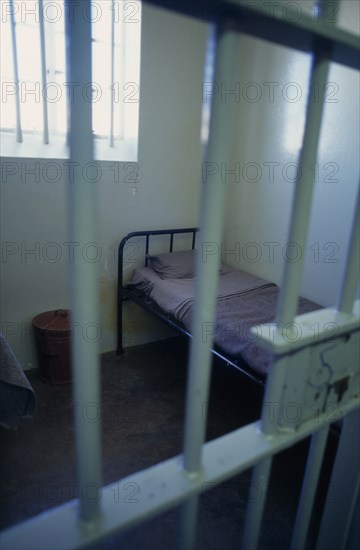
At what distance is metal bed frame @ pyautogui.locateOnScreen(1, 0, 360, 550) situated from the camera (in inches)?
14.6

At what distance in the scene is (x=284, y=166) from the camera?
2475 mm

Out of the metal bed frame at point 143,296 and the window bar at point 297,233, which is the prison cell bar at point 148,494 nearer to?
the window bar at point 297,233

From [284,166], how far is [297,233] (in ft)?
7.02

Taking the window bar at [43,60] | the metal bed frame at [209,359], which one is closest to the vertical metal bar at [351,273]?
the metal bed frame at [209,359]

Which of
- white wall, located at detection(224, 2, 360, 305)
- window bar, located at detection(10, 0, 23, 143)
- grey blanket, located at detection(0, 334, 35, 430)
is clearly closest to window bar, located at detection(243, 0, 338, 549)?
grey blanket, located at detection(0, 334, 35, 430)

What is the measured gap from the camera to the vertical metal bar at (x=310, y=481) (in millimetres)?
677

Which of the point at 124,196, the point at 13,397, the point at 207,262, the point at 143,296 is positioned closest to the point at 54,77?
the point at 124,196

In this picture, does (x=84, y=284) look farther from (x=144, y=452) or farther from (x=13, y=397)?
(x=144, y=452)

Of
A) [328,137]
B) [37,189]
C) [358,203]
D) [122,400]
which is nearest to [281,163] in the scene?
[328,137]

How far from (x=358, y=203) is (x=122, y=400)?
1.88m

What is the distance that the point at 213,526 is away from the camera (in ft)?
4.63

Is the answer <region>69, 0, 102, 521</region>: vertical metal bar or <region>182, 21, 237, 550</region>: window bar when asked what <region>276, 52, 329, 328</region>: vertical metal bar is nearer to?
<region>182, 21, 237, 550</region>: window bar

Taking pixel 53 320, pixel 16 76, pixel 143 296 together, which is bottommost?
pixel 53 320

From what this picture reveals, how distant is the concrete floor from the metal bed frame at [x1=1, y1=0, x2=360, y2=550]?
2.92 ft
